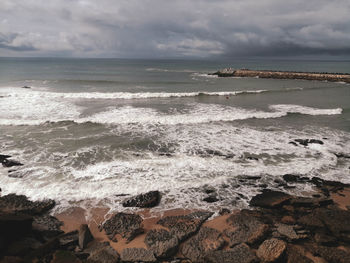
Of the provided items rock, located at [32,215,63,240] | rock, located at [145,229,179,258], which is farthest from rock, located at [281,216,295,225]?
rock, located at [32,215,63,240]

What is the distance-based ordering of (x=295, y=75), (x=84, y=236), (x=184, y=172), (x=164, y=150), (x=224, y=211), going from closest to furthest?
(x=84, y=236) < (x=224, y=211) < (x=184, y=172) < (x=164, y=150) < (x=295, y=75)

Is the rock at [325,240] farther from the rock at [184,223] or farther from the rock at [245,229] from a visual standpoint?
the rock at [184,223]

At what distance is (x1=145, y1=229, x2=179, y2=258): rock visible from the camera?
4.73 meters

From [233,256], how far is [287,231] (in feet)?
5.43

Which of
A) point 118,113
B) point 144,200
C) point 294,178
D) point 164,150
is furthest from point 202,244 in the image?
point 118,113

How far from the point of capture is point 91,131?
42.3 ft

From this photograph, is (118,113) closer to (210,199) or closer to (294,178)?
(210,199)

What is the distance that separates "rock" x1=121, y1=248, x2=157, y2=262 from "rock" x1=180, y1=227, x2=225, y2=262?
71 cm

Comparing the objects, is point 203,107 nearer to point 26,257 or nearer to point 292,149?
point 292,149

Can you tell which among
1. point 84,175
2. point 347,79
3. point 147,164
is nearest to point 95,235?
point 84,175

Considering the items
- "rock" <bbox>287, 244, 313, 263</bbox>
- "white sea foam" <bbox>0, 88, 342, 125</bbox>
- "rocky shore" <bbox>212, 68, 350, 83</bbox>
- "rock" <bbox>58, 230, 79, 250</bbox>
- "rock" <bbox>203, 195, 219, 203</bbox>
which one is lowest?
"rock" <bbox>58, 230, 79, 250</bbox>

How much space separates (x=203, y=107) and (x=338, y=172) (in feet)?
40.6

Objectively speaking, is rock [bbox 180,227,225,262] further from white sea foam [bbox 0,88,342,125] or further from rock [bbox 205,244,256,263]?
white sea foam [bbox 0,88,342,125]

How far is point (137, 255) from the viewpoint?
4652mm
